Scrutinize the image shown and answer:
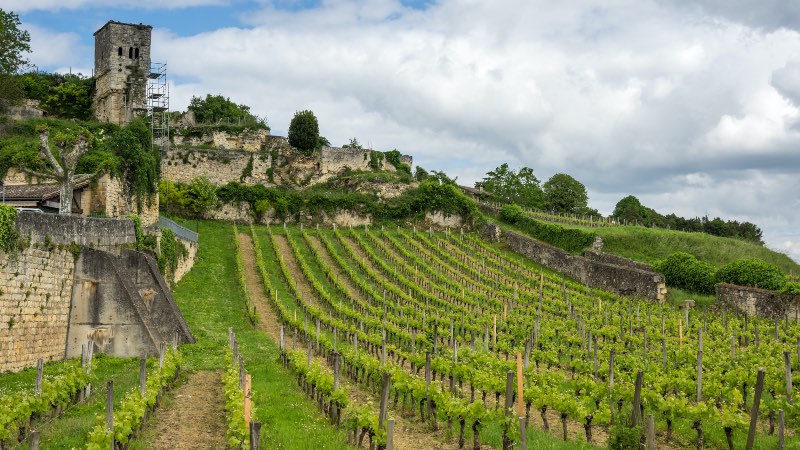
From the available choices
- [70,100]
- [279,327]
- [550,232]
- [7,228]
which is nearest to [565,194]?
[550,232]

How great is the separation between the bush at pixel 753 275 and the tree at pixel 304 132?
36.1 meters

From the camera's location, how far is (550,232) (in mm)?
46062

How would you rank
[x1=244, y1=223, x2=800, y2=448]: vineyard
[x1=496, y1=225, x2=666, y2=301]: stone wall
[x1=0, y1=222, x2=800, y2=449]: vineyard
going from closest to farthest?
1. [x1=0, y1=222, x2=800, y2=449]: vineyard
2. [x1=244, y1=223, x2=800, y2=448]: vineyard
3. [x1=496, y1=225, x2=666, y2=301]: stone wall

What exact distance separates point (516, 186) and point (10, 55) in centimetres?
4524

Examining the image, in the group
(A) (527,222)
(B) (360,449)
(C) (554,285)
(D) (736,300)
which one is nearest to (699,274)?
(D) (736,300)

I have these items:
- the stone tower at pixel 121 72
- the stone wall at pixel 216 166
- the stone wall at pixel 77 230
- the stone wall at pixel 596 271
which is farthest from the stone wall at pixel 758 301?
the stone tower at pixel 121 72

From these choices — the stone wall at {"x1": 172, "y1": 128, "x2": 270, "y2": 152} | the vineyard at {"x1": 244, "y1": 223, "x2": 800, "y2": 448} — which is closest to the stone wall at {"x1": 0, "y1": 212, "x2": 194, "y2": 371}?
the vineyard at {"x1": 244, "y1": 223, "x2": 800, "y2": 448}

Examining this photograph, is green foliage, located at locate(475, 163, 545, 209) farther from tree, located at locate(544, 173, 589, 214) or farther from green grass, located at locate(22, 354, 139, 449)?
green grass, located at locate(22, 354, 139, 449)

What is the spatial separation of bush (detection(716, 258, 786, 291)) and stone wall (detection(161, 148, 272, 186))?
34.4 meters

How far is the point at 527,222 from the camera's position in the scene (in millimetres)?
48594

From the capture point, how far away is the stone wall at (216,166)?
51750 mm

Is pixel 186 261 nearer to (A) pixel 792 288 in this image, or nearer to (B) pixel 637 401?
(B) pixel 637 401

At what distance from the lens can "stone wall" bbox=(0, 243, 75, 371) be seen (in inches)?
694

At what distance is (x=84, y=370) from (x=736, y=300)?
26140mm
